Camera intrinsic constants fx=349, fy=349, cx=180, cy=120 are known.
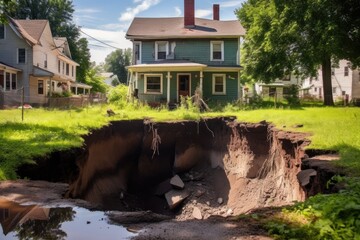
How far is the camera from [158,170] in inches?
707

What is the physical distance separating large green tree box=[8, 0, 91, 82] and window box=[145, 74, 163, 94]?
32.1m

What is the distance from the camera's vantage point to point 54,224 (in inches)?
220

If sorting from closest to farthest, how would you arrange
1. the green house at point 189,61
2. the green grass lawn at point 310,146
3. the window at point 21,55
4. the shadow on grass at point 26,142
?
1. the green grass lawn at point 310,146
2. the shadow on grass at point 26,142
3. the green house at point 189,61
4. the window at point 21,55

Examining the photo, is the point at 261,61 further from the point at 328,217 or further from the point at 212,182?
the point at 328,217

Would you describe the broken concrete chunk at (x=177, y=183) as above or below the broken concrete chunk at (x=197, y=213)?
above

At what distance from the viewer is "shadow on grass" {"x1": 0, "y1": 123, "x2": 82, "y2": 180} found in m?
8.88

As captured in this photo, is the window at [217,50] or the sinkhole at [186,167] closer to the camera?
the sinkhole at [186,167]

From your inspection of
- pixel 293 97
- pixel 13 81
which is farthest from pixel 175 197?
pixel 13 81

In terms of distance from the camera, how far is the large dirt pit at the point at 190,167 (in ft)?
42.8

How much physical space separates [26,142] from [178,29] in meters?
21.1

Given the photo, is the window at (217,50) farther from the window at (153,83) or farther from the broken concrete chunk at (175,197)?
the broken concrete chunk at (175,197)

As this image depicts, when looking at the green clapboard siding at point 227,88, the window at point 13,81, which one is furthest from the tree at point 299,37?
the window at point 13,81

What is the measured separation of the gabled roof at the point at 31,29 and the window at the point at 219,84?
17.2m

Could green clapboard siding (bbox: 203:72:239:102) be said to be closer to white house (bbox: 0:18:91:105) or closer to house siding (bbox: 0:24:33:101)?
white house (bbox: 0:18:91:105)
